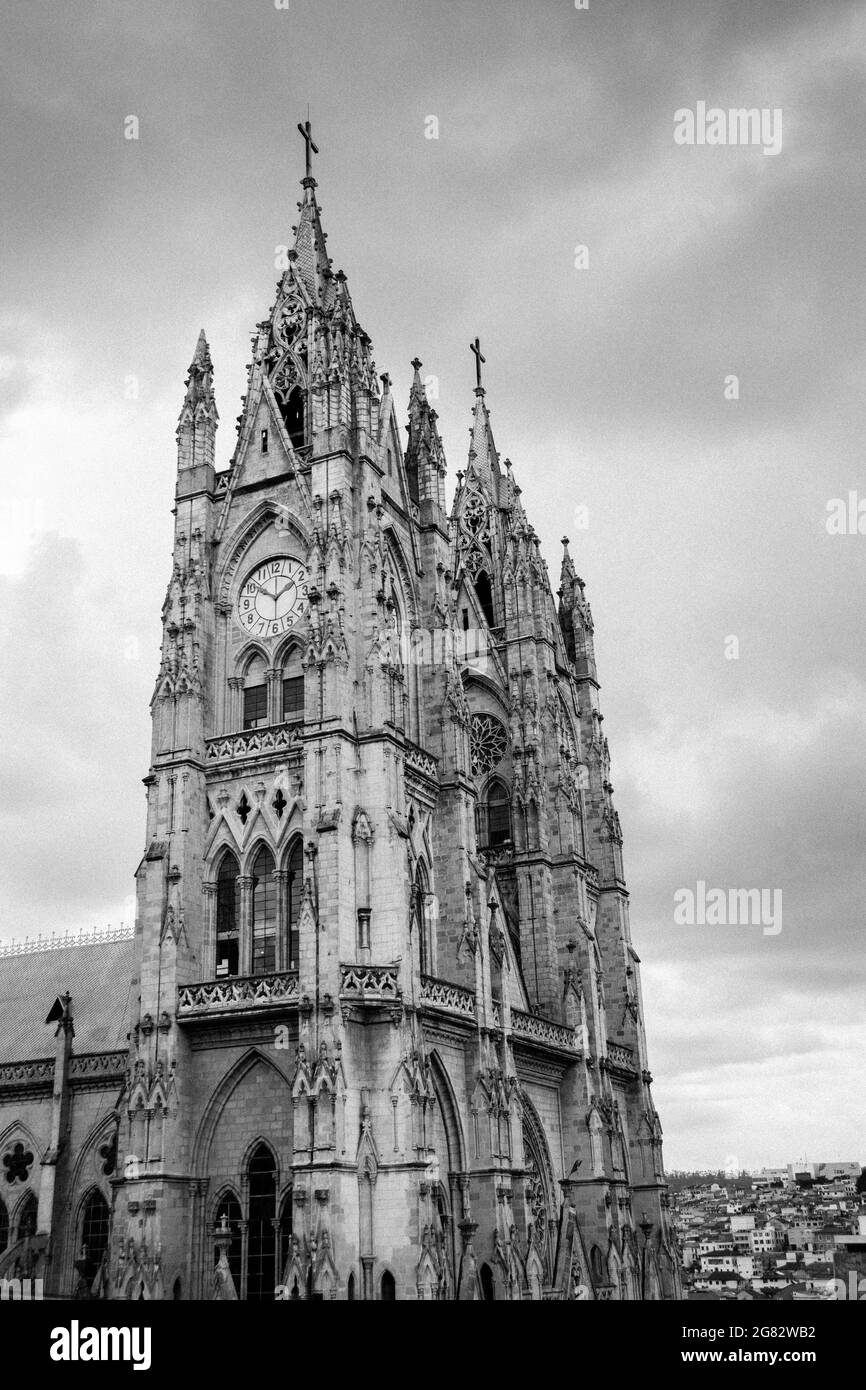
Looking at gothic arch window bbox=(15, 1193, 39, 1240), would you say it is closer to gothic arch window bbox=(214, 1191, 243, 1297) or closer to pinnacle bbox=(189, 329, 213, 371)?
gothic arch window bbox=(214, 1191, 243, 1297)

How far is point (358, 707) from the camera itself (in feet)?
131

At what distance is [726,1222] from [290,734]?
363ft

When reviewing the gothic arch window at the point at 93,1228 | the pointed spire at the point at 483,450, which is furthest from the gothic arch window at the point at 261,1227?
the pointed spire at the point at 483,450

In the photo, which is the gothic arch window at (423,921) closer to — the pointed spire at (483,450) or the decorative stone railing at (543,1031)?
the decorative stone railing at (543,1031)

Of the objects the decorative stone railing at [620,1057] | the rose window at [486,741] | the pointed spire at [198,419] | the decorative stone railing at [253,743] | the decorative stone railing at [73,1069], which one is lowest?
the decorative stone railing at [73,1069]

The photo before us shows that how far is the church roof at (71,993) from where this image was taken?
50375 mm

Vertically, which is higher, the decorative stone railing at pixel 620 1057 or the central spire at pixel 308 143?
the central spire at pixel 308 143

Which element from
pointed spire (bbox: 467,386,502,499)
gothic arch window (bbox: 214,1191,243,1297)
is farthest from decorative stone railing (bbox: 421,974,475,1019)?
pointed spire (bbox: 467,386,502,499)

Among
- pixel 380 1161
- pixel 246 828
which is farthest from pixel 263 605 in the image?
pixel 380 1161

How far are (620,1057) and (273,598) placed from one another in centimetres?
2381

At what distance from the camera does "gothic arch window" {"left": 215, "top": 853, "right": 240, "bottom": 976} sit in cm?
3962

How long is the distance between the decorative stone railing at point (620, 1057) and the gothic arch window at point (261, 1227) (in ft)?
62.0

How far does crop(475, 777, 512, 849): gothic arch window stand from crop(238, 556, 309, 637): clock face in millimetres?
14780
